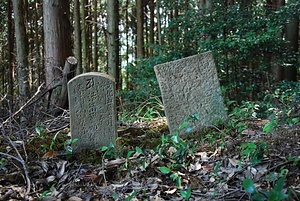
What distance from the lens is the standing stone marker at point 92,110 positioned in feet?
11.3

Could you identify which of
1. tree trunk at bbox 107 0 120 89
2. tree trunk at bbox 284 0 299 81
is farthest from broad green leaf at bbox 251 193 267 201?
tree trunk at bbox 284 0 299 81

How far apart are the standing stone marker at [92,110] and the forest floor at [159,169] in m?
0.17

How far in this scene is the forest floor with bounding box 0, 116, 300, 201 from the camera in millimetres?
2291

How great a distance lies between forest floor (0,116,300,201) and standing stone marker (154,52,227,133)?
0.41 metres

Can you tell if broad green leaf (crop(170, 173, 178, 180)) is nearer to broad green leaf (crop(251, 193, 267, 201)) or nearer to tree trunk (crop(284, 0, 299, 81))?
broad green leaf (crop(251, 193, 267, 201))

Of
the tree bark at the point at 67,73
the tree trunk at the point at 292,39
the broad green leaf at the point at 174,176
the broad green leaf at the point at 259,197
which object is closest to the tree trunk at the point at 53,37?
the tree bark at the point at 67,73

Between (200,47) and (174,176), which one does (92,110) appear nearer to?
(174,176)

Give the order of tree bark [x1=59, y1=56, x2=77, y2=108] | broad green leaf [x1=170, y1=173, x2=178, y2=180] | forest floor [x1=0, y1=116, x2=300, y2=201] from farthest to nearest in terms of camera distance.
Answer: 1. tree bark [x1=59, y1=56, x2=77, y2=108]
2. broad green leaf [x1=170, y1=173, x2=178, y2=180]
3. forest floor [x1=0, y1=116, x2=300, y2=201]

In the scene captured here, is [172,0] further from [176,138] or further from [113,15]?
[176,138]

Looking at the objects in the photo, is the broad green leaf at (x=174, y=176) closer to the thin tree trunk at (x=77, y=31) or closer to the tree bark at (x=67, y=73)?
the tree bark at (x=67, y=73)

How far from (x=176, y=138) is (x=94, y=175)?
2.63ft

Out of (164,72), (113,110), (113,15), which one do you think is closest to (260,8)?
(113,15)

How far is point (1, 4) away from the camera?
42.5 ft

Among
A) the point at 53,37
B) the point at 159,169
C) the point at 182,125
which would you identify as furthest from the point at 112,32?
the point at 159,169
